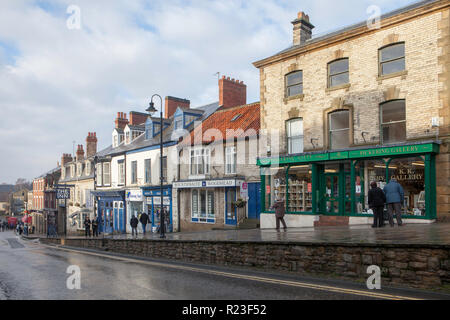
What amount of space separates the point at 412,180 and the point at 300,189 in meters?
5.75

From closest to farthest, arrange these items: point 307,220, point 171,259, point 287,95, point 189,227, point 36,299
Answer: point 36,299, point 171,259, point 307,220, point 287,95, point 189,227

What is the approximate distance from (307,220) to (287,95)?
6788 mm

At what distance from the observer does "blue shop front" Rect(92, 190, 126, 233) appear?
36.3 m

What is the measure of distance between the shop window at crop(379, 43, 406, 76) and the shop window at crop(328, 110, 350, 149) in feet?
8.28

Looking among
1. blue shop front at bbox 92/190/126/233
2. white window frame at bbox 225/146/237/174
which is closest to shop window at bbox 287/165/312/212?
white window frame at bbox 225/146/237/174

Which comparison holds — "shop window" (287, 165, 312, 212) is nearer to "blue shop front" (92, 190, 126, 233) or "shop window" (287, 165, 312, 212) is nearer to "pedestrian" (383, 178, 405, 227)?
"pedestrian" (383, 178, 405, 227)

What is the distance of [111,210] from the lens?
3847cm

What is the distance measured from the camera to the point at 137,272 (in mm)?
10719

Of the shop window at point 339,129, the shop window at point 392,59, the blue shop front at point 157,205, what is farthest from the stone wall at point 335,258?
the blue shop front at point 157,205

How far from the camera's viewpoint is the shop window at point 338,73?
1869cm

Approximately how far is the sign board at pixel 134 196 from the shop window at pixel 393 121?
21.7m
